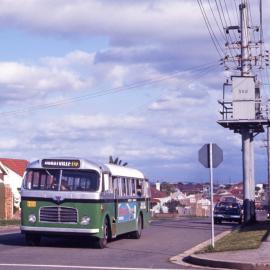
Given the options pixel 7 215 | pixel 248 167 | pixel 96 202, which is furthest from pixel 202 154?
pixel 7 215

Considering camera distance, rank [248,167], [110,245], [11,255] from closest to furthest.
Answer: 1. [11,255]
2. [110,245]
3. [248,167]

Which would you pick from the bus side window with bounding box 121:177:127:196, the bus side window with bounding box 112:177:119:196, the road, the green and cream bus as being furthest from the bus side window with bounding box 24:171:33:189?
the bus side window with bounding box 121:177:127:196

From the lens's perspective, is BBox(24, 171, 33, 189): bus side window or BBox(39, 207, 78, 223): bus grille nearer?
BBox(39, 207, 78, 223): bus grille

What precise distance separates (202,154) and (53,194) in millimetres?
4409

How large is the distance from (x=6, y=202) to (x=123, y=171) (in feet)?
113

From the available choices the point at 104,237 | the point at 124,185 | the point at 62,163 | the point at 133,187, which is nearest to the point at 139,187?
the point at 133,187

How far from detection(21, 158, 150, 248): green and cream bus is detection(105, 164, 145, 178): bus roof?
54cm

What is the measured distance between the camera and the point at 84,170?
70.3ft

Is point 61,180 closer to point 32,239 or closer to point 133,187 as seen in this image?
point 32,239

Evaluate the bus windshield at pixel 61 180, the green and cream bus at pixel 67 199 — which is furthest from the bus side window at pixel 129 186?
the bus windshield at pixel 61 180

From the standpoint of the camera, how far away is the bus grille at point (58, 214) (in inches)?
828

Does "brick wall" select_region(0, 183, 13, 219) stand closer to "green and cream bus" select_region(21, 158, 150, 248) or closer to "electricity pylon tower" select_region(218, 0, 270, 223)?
"electricity pylon tower" select_region(218, 0, 270, 223)

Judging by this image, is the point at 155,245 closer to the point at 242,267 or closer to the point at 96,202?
the point at 96,202

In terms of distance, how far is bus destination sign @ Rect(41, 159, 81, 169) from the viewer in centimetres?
2145
